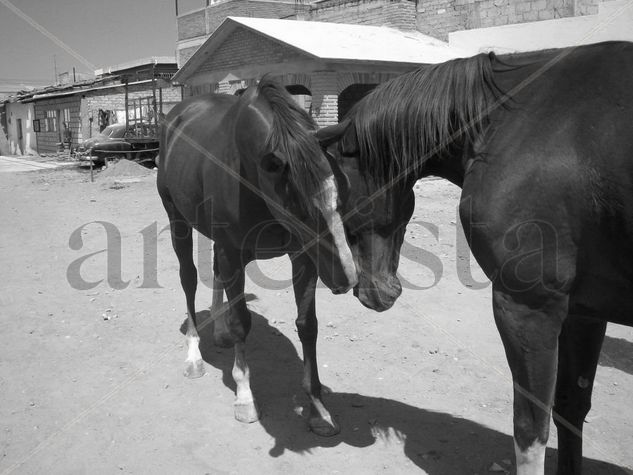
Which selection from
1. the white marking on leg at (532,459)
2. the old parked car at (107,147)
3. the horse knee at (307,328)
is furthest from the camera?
the old parked car at (107,147)

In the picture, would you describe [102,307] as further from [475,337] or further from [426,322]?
[475,337]

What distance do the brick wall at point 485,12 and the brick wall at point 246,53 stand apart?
251 inches

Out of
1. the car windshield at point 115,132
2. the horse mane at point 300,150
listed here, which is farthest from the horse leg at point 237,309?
the car windshield at point 115,132

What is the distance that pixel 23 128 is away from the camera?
37.5 m

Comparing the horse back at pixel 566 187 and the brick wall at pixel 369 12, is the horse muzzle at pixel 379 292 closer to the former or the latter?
the horse back at pixel 566 187

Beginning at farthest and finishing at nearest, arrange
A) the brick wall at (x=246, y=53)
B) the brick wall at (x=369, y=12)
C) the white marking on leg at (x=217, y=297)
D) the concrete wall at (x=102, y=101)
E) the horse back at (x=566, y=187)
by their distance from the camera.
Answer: the concrete wall at (x=102, y=101) → the brick wall at (x=369, y=12) → the brick wall at (x=246, y=53) → the white marking on leg at (x=217, y=297) → the horse back at (x=566, y=187)

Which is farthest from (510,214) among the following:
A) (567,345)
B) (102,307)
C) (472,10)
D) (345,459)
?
(472,10)

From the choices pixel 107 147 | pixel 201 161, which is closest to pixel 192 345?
pixel 201 161

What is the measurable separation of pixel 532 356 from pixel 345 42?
14265mm

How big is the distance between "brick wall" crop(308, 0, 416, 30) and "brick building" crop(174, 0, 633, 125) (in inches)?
1.3

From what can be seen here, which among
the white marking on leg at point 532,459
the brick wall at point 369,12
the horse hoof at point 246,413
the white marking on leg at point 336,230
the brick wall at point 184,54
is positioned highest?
the brick wall at point 369,12

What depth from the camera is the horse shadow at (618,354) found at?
153 inches

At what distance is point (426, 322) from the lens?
472cm

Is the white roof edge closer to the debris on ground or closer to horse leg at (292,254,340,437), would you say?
the debris on ground
